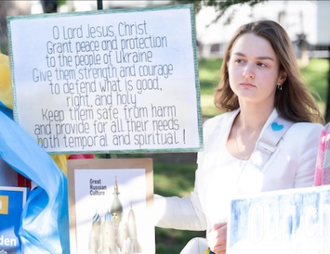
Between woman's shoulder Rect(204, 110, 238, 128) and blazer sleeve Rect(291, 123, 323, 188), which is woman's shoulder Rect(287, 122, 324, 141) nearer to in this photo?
blazer sleeve Rect(291, 123, 323, 188)

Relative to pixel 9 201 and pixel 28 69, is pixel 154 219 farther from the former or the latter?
pixel 28 69

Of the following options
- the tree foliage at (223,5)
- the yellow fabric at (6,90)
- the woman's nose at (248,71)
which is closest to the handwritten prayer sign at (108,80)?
the yellow fabric at (6,90)

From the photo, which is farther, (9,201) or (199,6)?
(199,6)

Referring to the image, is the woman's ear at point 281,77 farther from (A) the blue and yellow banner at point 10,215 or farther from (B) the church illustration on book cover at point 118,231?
(A) the blue and yellow banner at point 10,215

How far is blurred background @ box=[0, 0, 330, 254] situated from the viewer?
4.08 meters

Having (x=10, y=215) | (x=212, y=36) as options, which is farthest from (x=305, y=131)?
(x=212, y=36)

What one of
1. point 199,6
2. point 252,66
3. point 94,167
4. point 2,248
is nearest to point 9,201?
point 2,248

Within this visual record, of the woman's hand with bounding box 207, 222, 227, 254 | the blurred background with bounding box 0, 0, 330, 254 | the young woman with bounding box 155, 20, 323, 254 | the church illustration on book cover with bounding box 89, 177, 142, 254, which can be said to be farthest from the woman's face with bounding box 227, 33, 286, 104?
the church illustration on book cover with bounding box 89, 177, 142, 254

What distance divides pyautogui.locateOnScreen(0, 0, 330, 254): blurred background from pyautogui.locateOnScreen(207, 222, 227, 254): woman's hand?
2.55 feet

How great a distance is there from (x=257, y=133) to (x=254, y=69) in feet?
0.85

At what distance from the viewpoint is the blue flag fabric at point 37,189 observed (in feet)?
7.87

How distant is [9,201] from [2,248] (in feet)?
0.59

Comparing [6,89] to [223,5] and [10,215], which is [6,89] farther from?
[223,5]

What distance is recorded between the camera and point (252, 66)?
242 centimetres
